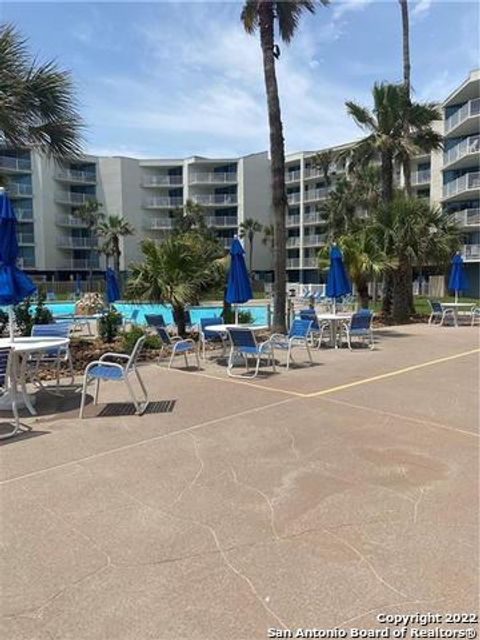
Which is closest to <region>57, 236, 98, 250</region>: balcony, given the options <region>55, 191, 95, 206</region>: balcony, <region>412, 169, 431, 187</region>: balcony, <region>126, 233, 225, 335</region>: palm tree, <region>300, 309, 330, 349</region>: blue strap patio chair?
<region>55, 191, 95, 206</region>: balcony

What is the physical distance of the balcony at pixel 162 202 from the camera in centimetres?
5927

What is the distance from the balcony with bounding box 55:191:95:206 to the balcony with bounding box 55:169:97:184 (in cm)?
138

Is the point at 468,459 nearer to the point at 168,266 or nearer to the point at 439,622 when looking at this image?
the point at 439,622

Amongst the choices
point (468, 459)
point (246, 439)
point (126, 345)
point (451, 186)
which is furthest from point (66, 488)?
point (451, 186)

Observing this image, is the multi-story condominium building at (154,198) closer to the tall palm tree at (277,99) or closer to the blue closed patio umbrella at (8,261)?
the tall palm tree at (277,99)

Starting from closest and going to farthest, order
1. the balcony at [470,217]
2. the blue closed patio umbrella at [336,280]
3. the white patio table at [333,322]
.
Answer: the white patio table at [333,322] → the blue closed patio umbrella at [336,280] → the balcony at [470,217]

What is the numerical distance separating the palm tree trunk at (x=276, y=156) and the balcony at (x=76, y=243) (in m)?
44.6

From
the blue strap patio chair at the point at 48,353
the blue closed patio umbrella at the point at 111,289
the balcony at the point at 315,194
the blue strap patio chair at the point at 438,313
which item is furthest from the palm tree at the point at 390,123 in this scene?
the balcony at the point at 315,194

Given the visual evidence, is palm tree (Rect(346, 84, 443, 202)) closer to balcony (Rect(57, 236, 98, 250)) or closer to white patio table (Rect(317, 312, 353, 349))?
white patio table (Rect(317, 312, 353, 349))

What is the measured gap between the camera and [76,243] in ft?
180

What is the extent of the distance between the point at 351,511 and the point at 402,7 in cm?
2775

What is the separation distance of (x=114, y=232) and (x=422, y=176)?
97.7 feet

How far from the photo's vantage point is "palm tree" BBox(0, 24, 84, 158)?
9227 millimetres

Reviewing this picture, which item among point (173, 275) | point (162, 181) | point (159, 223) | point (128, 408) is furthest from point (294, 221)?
point (128, 408)
